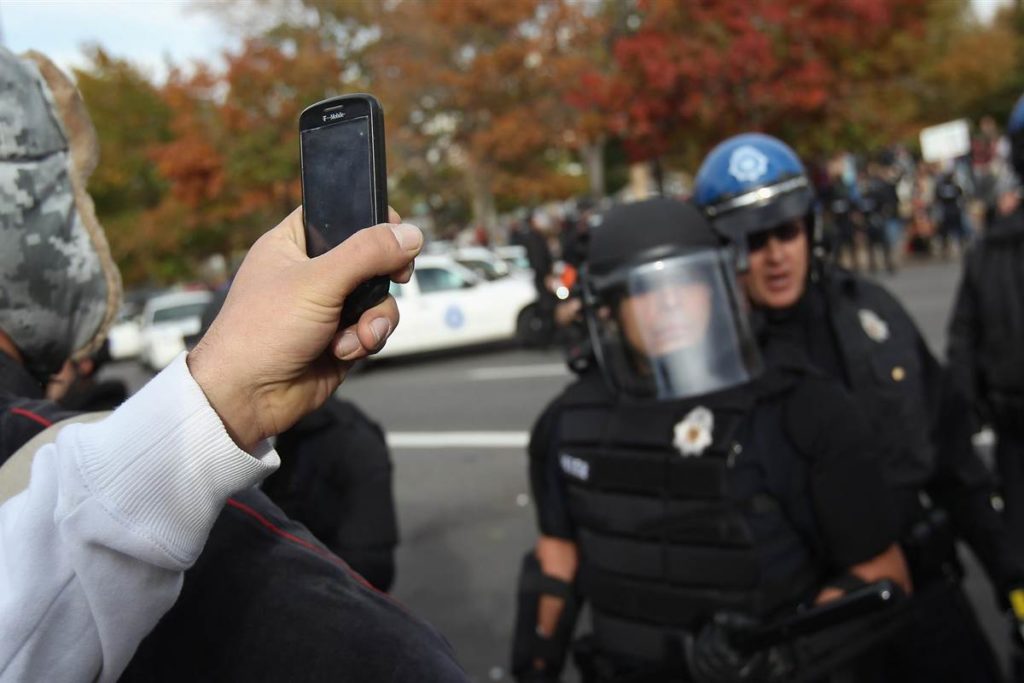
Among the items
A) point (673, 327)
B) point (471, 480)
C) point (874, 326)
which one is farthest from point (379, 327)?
point (471, 480)

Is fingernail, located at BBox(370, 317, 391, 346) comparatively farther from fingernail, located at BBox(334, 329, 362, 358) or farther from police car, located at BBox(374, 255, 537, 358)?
police car, located at BBox(374, 255, 537, 358)

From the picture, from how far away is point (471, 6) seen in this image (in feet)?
73.9

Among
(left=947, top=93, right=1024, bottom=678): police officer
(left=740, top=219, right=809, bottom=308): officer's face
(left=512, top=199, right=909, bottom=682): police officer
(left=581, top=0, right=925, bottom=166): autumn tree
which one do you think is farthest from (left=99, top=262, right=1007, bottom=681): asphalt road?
(left=581, top=0, right=925, bottom=166): autumn tree

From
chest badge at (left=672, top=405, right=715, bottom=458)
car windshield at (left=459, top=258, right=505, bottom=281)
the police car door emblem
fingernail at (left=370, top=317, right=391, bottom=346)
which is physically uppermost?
the police car door emblem

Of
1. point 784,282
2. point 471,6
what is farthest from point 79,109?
point 471,6

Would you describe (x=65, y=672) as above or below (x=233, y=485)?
below

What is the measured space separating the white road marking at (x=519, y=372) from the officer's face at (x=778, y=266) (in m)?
7.05

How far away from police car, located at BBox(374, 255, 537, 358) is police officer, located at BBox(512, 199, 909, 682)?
11490 millimetres

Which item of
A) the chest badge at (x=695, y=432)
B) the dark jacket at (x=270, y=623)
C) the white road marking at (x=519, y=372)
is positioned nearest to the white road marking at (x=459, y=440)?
the white road marking at (x=519, y=372)

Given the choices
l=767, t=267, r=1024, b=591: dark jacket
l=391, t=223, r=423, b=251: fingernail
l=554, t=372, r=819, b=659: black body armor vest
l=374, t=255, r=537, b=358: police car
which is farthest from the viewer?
l=374, t=255, r=537, b=358: police car

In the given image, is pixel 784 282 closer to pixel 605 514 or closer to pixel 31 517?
pixel 605 514

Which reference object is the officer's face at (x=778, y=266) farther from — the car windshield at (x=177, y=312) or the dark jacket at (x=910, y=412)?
the car windshield at (x=177, y=312)

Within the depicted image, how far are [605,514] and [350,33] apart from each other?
26.8 metres

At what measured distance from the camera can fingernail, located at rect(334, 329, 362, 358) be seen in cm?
95
